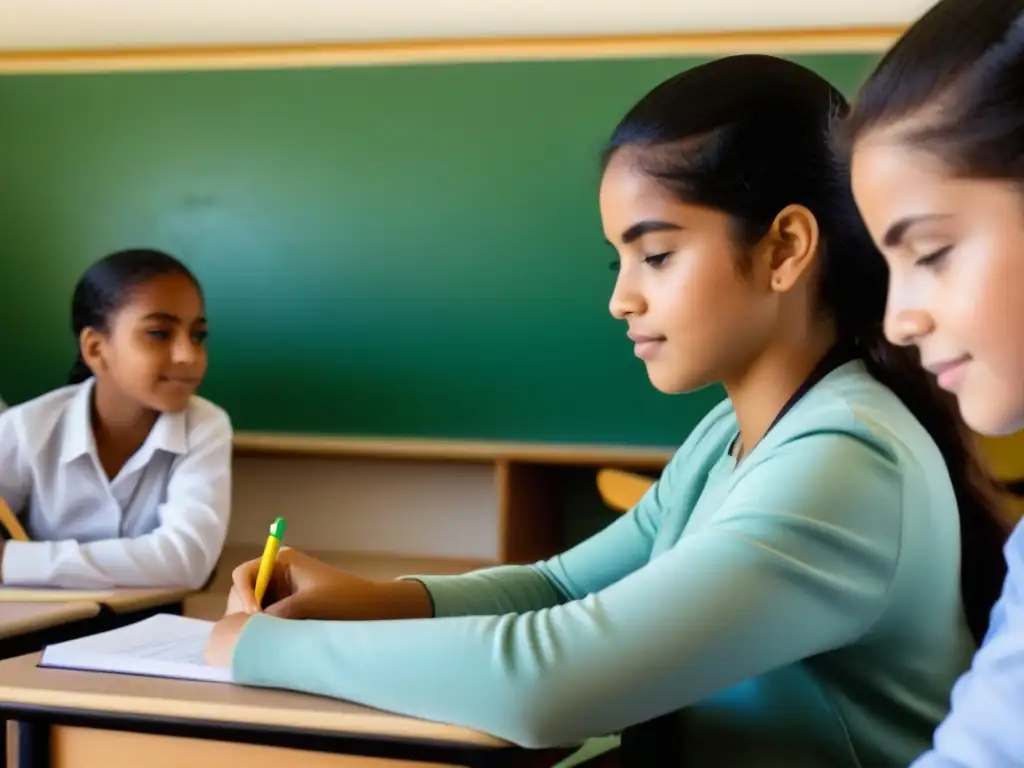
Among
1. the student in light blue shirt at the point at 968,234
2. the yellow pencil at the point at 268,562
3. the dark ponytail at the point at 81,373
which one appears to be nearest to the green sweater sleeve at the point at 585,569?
the yellow pencil at the point at 268,562

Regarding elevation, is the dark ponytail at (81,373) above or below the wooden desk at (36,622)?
above

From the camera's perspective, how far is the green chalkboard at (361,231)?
103 inches

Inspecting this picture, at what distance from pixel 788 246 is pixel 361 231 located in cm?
176

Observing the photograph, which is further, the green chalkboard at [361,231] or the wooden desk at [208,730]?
the green chalkboard at [361,231]

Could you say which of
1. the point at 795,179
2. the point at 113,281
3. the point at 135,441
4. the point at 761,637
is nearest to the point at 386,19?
the point at 113,281

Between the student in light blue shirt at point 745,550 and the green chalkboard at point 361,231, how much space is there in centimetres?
138

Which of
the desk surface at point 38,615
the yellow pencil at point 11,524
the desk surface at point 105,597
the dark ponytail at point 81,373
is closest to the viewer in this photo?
the desk surface at point 38,615

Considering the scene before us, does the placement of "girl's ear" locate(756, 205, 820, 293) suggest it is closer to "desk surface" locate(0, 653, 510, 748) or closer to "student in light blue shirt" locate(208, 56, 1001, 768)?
"student in light blue shirt" locate(208, 56, 1001, 768)

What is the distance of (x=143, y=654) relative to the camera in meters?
1.12

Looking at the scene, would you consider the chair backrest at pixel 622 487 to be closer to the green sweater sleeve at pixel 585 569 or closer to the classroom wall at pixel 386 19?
the green sweater sleeve at pixel 585 569

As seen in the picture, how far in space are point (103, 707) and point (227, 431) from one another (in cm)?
133

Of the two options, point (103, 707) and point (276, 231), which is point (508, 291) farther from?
point (103, 707)

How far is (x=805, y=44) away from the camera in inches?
99.7

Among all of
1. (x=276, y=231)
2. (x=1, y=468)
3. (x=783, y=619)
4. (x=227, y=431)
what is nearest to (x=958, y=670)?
(x=783, y=619)
